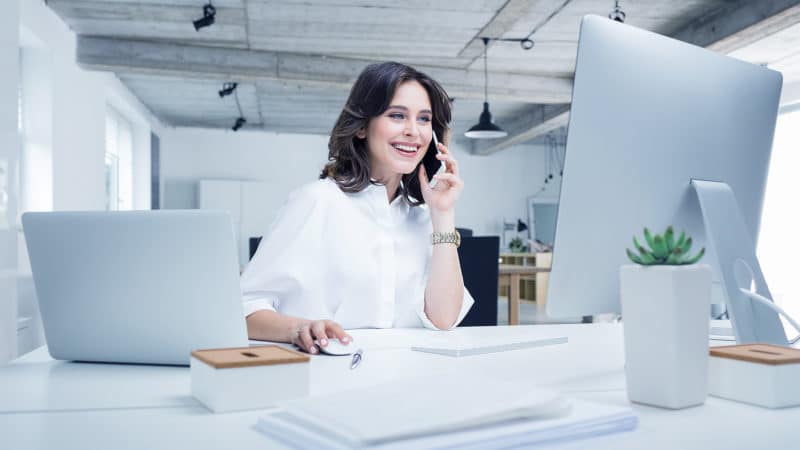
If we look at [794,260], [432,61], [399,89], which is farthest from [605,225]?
[794,260]

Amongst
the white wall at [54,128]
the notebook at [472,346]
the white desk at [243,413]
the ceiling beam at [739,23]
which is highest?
the ceiling beam at [739,23]

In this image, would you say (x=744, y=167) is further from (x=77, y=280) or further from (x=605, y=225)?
(x=77, y=280)

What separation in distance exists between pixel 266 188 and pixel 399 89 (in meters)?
9.91

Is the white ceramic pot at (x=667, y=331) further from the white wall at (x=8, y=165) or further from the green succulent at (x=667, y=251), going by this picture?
the white wall at (x=8, y=165)

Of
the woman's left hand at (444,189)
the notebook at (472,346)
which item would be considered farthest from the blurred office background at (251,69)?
the notebook at (472,346)

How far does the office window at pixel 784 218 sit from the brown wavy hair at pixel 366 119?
7384 mm

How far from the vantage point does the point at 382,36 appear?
6.14 meters

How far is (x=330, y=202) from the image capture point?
6.12 ft

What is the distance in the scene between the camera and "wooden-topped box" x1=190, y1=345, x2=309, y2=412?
809mm

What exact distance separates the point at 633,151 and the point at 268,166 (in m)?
11.3

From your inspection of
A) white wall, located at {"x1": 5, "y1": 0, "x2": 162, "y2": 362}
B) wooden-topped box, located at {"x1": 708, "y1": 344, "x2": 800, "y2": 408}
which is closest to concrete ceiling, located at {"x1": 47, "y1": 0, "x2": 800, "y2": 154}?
white wall, located at {"x1": 5, "y1": 0, "x2": 162, "y2": 362}

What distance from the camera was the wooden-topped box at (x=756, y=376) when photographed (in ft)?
2.77

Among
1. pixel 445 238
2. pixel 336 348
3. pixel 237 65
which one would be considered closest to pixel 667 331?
pixel 336 348

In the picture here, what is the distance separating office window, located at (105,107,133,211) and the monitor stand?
8.18 metres
